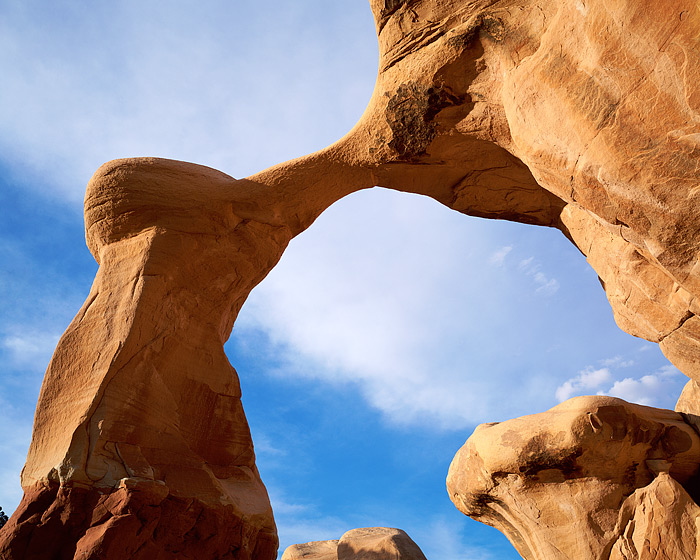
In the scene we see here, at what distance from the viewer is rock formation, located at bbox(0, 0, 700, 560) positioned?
307 centimetres

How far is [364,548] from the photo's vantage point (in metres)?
8.05

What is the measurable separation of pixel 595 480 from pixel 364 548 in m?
4.36

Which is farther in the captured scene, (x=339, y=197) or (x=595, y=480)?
(x=339, y=197)

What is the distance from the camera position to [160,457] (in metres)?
4.55

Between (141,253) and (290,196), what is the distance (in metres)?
1.51

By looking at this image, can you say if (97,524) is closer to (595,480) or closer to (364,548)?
(595,480)

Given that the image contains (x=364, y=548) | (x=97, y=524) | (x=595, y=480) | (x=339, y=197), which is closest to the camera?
(x=97, y=524)

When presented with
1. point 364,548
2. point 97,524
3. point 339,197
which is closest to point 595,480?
point 339,197

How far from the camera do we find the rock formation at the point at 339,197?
121 inches

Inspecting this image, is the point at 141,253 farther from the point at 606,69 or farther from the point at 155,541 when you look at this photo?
the point at 606,69

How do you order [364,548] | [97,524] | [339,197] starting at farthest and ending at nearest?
[364,548]
[339,197]
[97,524]

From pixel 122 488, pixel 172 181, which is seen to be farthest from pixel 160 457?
pixel 172 181

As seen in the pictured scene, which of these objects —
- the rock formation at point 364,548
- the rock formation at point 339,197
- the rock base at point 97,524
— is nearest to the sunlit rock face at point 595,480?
the rock formation at point 339,197

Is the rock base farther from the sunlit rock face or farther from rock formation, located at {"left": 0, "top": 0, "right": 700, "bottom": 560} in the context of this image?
the sunlit rock face
